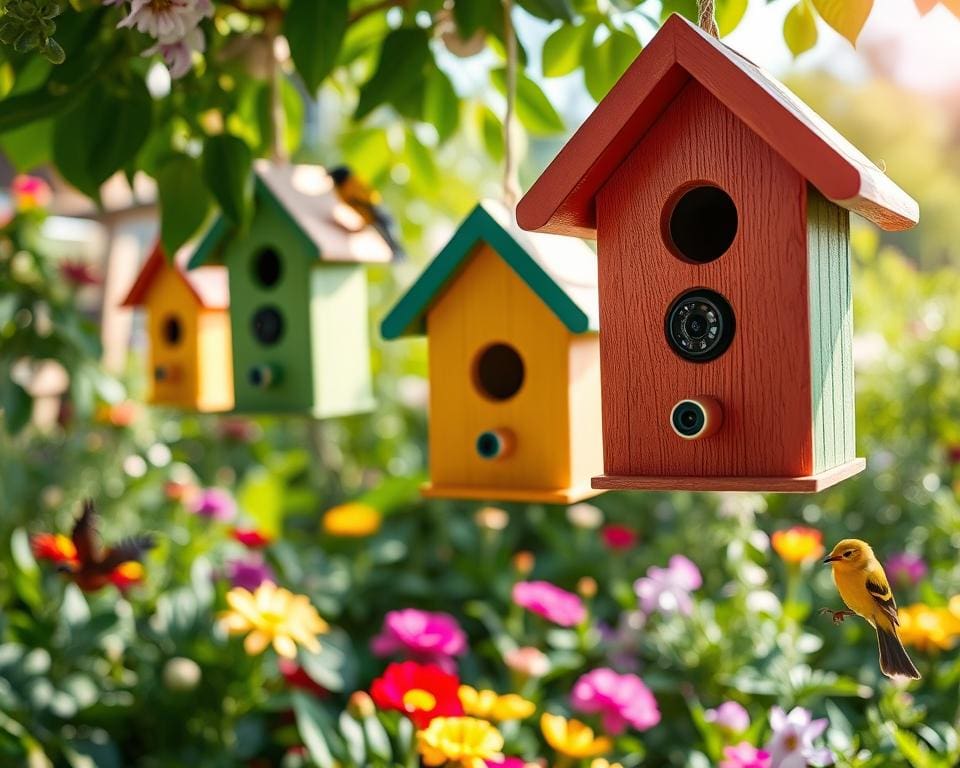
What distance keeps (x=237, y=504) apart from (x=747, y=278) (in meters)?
2.25

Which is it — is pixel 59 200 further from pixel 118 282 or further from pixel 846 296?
pixel 846 296

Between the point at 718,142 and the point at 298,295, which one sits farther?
the point at 298,295

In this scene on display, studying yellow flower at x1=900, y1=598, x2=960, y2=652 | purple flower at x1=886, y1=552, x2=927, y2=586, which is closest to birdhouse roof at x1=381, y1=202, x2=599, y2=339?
yellow flower at x1=900, y1=598, x2=960, y2=652

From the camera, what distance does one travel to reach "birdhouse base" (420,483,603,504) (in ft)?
5.07

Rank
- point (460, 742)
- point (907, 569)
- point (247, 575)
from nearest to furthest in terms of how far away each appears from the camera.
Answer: point (460, 742)
point (907, 569)
point (247, 575)

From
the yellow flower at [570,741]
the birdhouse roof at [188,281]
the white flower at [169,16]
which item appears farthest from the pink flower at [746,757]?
the birdhouse roof at [188,281]

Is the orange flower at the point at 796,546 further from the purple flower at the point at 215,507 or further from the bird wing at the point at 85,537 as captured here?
the purple flower at the point at 215,507

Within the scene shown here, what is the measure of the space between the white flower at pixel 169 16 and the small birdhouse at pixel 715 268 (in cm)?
51

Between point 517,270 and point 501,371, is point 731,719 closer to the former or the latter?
point 501,371

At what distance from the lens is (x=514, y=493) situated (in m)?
1.58

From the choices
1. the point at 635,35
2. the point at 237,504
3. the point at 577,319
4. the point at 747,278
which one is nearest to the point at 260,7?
the point at 635,35

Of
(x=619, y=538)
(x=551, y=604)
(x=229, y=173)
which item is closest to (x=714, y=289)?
(x=229, y=173)

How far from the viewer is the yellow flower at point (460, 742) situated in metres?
1.58

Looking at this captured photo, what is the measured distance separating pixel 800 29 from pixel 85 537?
1490 millimetres
